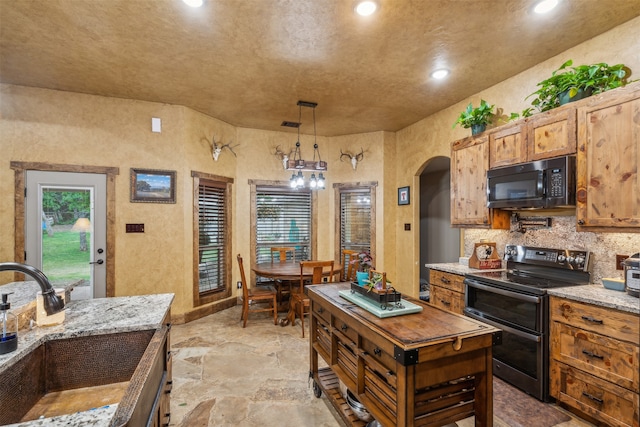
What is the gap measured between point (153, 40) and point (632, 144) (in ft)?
12.8

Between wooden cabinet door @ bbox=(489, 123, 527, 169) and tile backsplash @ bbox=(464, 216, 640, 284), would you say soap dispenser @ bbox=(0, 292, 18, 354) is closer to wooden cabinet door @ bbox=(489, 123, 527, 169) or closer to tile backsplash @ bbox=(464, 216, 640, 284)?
wooden cabinet door @ bbox=(489, 123, 527, 169)

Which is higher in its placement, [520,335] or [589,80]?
[589,80]

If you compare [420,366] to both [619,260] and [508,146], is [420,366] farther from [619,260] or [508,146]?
[508,146]

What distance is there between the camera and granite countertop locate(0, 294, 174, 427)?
986 millimetres

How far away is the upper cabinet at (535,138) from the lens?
102 inches

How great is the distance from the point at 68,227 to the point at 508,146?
519 centimetres

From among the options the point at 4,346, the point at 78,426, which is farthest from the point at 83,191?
the point at 78,426

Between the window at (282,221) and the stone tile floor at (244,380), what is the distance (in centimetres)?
165

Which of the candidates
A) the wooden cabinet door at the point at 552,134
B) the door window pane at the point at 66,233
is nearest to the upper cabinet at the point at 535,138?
the wooden cabinet door at the point at 552,134

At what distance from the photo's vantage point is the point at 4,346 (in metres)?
1.29

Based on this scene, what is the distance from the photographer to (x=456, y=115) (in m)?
4.26

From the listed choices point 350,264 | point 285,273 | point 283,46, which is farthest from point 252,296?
point 283,46

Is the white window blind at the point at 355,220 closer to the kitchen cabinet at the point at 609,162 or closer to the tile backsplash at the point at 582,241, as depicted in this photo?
the tile backsplash at the point at 582,241

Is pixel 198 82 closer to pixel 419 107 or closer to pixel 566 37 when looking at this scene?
pixel 419 107
